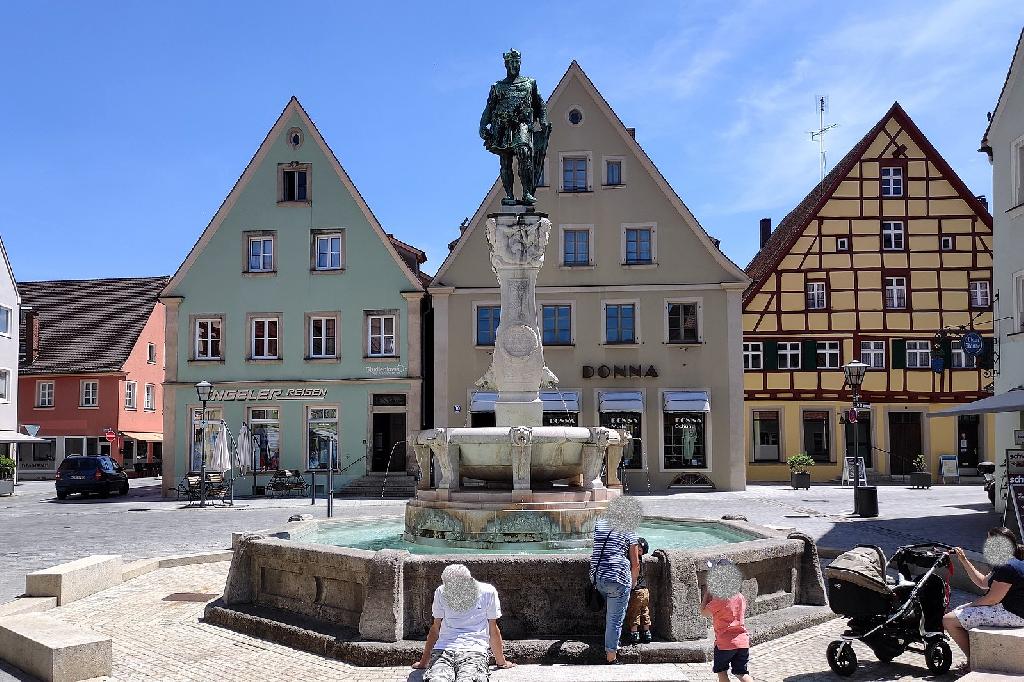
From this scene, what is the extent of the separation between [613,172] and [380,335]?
9.45 m

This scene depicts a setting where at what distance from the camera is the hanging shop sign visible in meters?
33.0

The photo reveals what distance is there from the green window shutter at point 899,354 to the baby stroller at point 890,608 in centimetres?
3164

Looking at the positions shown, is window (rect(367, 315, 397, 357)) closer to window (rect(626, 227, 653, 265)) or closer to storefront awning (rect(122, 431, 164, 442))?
window (rect(626, 227, 653, 265))

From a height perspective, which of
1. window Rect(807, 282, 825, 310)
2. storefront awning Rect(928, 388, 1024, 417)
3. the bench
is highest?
window Rect(807, 282, 825, 310)

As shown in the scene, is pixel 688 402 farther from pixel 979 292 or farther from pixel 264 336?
Result: pixel 264 336

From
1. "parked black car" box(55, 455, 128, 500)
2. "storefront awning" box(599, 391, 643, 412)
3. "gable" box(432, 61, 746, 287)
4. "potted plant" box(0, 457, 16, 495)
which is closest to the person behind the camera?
"storefront awning" box(599, 391, 643, 412)

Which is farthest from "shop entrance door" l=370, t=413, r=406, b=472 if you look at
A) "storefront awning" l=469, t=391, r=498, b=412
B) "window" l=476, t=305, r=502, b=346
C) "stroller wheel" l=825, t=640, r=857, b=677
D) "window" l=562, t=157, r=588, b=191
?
"stroller wheel" l=825, t=640, r=857, b=677

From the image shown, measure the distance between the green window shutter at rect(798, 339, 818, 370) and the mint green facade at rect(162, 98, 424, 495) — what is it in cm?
1501

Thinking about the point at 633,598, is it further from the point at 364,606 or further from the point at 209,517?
the point at 209,517

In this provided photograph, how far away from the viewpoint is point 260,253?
34.8 m

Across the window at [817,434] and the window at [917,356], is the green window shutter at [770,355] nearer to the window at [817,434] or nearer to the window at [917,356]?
the window at [817,434]

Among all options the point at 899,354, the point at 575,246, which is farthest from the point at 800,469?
the point at 575,246

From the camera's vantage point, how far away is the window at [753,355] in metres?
38.9

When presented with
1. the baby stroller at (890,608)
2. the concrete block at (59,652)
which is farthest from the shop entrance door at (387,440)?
the baby stroller at (890,608)
